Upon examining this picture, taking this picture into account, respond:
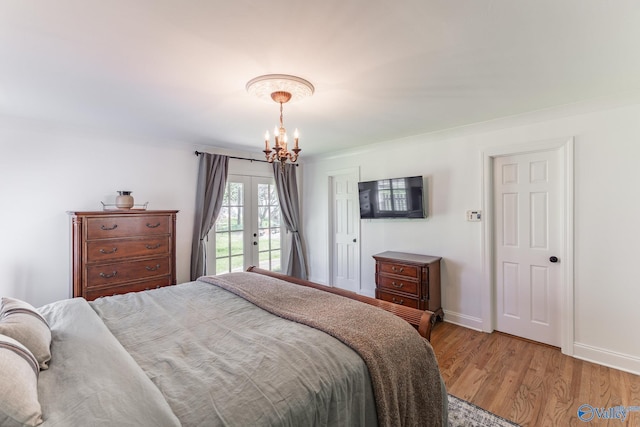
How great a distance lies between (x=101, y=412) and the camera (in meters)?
0.88

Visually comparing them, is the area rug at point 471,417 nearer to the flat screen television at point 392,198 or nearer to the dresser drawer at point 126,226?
the flat screen television at point 392,198

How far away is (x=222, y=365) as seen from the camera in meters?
1.23

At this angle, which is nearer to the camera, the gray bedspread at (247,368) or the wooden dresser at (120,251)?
the gray bedspread at (247,368)

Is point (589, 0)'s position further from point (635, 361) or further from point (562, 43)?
point (635, 361)

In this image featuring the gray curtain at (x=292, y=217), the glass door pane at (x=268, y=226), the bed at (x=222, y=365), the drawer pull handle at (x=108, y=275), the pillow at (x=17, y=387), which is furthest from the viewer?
the gray curtain at (x=292, y=217)

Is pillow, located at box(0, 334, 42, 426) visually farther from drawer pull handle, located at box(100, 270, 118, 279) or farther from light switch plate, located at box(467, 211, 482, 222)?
light switch plate, located at box(467, 211, 482, 222)

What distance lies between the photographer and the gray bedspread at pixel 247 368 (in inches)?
40.5

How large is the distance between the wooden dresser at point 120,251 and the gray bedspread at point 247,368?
1326 mm

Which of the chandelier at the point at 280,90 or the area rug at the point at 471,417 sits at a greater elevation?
the chandelier at the point at 280,90

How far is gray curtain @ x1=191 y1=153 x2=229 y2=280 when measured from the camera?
3916mm

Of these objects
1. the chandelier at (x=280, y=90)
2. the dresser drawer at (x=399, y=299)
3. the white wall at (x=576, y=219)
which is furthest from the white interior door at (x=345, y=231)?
the chandelier at (x=280, y=90)

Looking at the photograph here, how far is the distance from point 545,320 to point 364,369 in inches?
104

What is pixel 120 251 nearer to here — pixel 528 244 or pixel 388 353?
pixel 388 353

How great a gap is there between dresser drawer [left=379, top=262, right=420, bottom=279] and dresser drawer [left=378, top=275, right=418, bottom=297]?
0.21 ft
